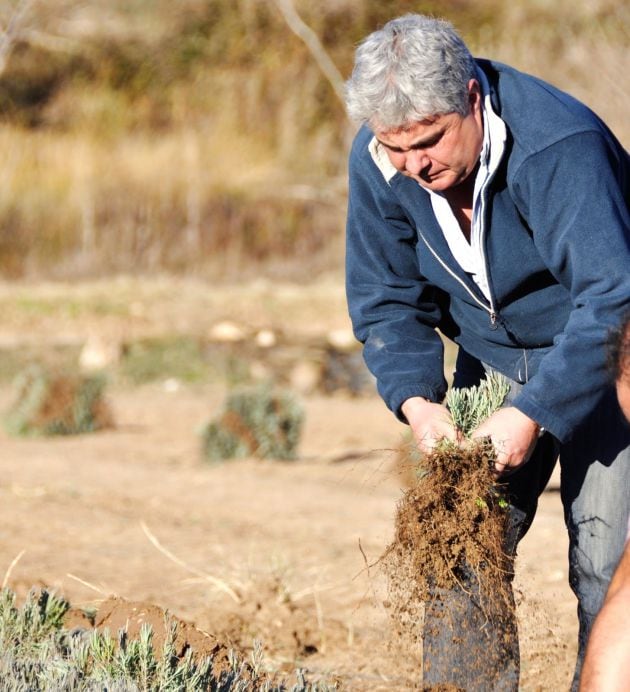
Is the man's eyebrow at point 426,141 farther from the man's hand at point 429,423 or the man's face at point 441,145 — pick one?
the man's hand at point 429,423

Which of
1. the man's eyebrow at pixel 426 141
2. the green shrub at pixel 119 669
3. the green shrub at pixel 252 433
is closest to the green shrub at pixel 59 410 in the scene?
the green shrub at pixel 252 433

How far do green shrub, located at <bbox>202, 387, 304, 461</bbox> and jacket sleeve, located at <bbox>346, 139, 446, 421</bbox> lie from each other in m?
5.02

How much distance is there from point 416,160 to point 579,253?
395 mm

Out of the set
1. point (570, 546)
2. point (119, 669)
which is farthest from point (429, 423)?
point (119, 669)

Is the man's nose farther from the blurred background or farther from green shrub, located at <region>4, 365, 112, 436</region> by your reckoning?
the blurred background

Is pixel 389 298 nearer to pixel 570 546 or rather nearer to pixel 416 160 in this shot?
pixel 416 160

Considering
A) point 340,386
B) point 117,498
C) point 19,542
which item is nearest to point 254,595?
point 19,542

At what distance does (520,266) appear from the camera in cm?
301

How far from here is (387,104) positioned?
2.77m

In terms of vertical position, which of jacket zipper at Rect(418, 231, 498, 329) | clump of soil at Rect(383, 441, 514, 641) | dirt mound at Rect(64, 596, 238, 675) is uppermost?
jacket zipper at Rect(418, 231, 498, 329)

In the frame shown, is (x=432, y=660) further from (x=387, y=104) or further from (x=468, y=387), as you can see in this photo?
(x=387, y=104)

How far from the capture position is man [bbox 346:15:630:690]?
277cm

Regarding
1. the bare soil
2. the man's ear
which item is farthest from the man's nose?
the bare soil

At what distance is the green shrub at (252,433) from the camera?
8.33 meters
